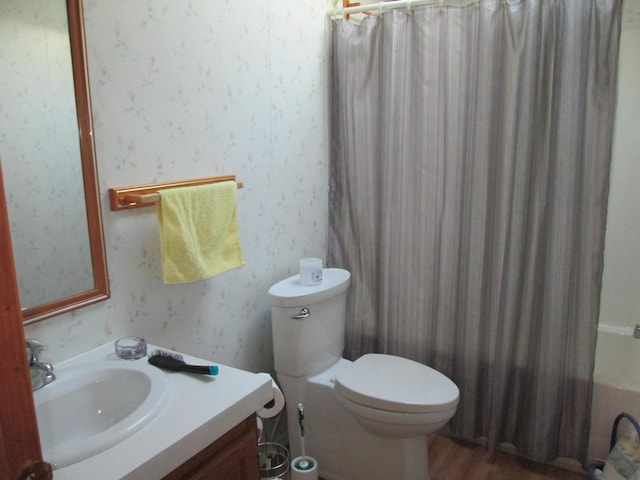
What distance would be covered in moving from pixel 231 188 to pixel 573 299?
4.48ft

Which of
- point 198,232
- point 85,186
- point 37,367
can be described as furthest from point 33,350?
point 198,232

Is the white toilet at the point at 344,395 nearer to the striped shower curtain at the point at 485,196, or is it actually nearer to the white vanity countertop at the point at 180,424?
the striped shower curtain at the point at 485,196

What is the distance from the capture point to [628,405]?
6.39 ft

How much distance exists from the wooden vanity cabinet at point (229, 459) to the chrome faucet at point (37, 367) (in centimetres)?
40

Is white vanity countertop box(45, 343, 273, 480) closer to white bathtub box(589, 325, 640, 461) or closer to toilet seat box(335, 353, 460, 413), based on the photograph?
toilet seat box(335, 353, 460, 413)

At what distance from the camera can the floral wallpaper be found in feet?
4.46

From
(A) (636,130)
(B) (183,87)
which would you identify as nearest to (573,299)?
(A) (636,130)

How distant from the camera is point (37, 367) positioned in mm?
1137

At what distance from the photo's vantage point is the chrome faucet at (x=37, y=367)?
44.3 inches

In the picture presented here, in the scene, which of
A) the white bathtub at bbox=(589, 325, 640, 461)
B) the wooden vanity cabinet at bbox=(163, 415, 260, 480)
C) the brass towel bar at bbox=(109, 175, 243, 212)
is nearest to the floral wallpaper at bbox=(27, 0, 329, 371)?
the brass towel bar at bbox=(109, 175, 243, 212)

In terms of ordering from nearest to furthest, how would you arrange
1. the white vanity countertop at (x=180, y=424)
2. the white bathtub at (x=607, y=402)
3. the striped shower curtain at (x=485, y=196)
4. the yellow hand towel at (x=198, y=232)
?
1. the white vanity countertop at (x=180, y=424)
2. the yellow hand towel at (x=198, y=232)
3. the striped shower curtain at (x=485, y=196)
4. the white bathtub at (x=607, y=402)

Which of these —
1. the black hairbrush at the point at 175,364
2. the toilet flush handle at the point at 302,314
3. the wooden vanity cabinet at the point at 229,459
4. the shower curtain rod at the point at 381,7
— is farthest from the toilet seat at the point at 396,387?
the shower curtain rod at the point at 381,7

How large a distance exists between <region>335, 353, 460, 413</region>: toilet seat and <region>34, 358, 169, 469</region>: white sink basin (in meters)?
0.79

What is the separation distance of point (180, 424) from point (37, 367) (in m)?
0.38
